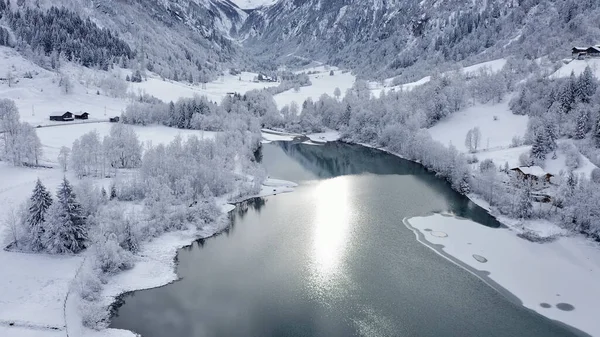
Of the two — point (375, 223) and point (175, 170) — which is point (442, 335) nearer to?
point (375, 223)

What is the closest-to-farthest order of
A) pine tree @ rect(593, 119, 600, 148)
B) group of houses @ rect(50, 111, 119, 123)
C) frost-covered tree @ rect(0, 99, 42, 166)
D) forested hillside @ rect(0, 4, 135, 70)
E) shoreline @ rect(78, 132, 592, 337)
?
shoreline @ rect(78, 132, 592, 337), frost-covered tree @ rect(0, 99, 42, 166), pine tree @ rect(593, 119, 600, 148), group of houses @ rect(50, 111, 119, 123), forested hillside @ rect(0, 4, 135, 70)

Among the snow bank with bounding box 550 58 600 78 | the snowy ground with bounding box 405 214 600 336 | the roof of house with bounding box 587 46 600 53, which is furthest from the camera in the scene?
the roof of house with bounding box 587 46 600 53

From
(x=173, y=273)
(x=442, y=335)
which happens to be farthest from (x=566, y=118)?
(x=173, y=273)

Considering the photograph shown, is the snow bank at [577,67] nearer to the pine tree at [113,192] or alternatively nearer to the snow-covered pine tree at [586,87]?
the snow-covered pine tree at [586,87]

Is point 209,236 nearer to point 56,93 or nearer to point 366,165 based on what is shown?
point 366,165

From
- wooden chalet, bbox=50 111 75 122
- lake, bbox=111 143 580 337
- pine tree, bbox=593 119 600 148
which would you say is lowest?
lake, bbox=111 143 580 337

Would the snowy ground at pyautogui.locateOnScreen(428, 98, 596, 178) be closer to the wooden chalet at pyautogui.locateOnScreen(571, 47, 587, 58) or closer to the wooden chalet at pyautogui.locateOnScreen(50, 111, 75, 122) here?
the wooden chalet at pyautogui.locateOnScreen(571, 47, 587, 58)

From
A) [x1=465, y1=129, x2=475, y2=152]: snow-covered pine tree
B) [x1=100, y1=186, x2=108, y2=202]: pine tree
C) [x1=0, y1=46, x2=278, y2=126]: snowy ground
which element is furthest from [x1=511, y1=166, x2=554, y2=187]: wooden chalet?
[x1=0, y1=46, x2=278, y2=126]: snowy ground

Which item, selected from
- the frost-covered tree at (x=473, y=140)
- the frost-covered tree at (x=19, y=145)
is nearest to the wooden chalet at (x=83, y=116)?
the frost-covered tree at (x=19, y=145)
